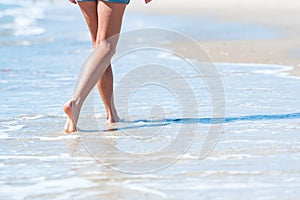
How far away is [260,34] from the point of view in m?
11.9

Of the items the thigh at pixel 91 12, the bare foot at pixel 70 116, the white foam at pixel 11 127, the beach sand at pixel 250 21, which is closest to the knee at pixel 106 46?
the thigh at pixel 91 12

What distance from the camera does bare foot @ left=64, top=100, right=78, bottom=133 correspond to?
4938mm

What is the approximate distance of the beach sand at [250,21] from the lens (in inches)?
359

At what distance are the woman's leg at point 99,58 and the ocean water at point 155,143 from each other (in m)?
0.17

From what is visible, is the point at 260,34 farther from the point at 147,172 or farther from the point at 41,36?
the point at 147,172

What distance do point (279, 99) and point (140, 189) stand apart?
2661mm

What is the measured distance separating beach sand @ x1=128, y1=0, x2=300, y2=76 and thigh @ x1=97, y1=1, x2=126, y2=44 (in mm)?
2866

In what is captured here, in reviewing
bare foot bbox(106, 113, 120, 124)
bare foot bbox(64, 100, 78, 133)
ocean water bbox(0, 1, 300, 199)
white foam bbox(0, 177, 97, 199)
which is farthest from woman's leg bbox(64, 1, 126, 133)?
white foam bbox(0, 177, 97, 199)

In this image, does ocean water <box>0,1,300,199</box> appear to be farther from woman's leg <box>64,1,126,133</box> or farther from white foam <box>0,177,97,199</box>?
woman's leg <box>64,1,126,133</box>

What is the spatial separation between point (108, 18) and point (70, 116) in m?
0.71

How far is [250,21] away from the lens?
14.8 meters

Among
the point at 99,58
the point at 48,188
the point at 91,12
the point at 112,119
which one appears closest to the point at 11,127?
the point at 112,119

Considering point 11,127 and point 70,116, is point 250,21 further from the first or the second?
point 70,116

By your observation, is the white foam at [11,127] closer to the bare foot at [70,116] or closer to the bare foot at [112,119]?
the bare foot at [70,116]
